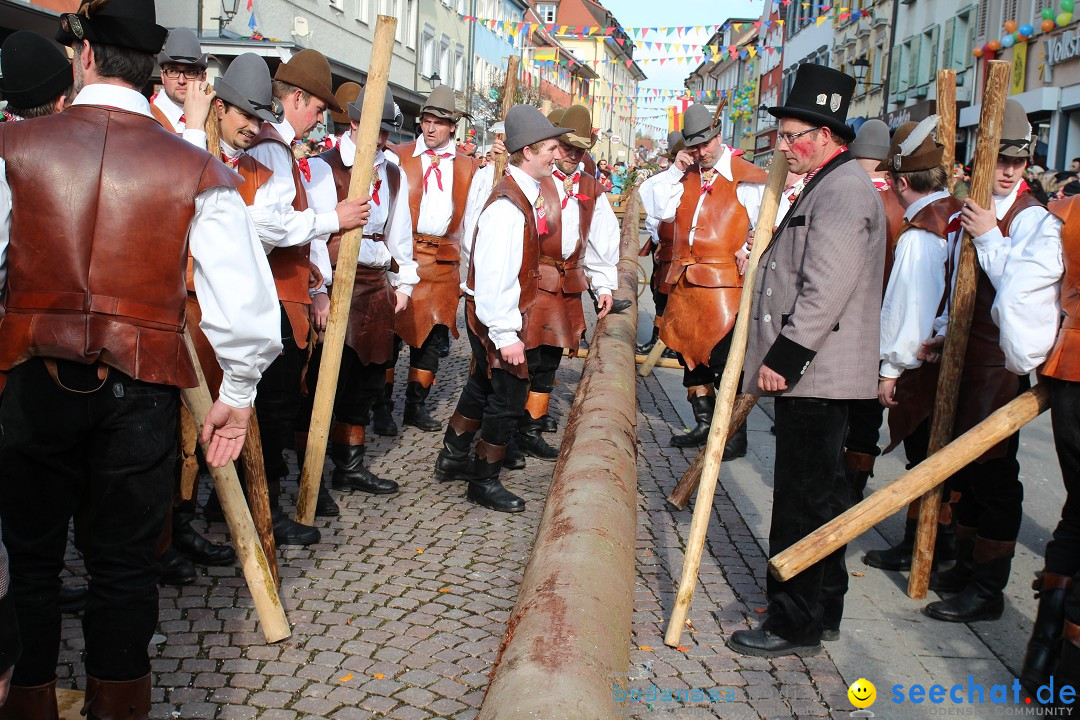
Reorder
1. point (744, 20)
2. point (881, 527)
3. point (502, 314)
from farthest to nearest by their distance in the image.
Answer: point (744, 20)
point (881, 527)
point (502, 314)

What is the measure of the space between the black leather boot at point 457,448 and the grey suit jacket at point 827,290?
232 cm

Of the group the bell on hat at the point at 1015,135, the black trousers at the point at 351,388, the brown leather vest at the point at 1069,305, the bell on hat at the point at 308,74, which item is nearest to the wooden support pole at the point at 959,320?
the bell on hat at the point at 1015,135

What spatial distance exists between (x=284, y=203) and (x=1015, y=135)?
3342 mm

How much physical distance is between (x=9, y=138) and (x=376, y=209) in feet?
10.9

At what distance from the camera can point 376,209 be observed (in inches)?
236

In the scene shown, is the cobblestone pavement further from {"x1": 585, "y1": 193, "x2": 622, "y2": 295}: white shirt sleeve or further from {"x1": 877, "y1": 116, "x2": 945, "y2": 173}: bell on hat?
{"x1": 877, "y1": 116, "x2": 945, "y2": 173}: bell on hat

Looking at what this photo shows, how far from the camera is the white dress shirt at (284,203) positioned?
4.50 m

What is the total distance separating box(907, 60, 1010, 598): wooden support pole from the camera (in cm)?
429

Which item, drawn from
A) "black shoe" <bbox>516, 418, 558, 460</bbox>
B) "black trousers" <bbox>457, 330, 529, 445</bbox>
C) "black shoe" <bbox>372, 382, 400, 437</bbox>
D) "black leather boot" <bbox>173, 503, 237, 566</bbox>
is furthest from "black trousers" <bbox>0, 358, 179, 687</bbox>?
"black shoe" <bbox>372, 382, 400, 437</bbox>

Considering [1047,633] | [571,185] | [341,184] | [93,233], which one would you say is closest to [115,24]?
[93,233]

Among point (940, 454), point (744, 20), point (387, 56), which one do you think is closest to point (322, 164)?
point (387, 56)

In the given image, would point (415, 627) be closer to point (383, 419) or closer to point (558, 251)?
point (558, 251)

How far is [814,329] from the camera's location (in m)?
3.83

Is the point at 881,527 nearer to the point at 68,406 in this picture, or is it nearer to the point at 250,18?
the point at 68,406
